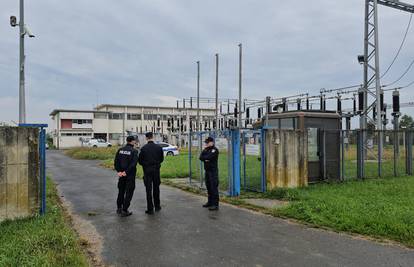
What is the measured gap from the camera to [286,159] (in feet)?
39.1

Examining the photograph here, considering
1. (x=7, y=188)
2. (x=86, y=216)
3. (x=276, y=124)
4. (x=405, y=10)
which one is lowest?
(x=86, y=216)

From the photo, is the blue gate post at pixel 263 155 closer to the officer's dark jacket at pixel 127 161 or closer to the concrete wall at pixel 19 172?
the officer's dark jacket at pixel 127 161

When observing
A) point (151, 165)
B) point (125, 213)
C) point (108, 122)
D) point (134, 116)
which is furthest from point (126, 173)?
point (134, 116)

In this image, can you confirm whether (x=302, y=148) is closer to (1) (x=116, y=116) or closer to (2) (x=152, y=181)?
(2) (x=152, y=181)

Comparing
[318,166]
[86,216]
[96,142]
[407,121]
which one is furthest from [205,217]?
[407,121]

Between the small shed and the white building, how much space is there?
195 feet

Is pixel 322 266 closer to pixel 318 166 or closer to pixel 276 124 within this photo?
pixel 318 166

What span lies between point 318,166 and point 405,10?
1465 cm

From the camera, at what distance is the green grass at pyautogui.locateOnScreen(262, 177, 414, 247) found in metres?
7.16

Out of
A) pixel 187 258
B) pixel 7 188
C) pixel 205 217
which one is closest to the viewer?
pixel 187 258

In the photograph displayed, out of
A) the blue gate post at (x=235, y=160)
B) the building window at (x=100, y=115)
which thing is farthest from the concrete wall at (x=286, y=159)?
the building window at (x=100, y=115)

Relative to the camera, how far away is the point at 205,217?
28.5 ft

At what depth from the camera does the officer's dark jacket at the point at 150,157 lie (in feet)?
30.7

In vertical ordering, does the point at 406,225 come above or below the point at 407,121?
below
